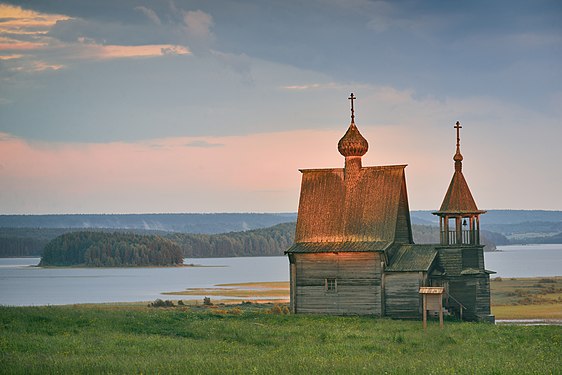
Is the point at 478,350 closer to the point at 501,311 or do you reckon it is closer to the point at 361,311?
the point at 361,311

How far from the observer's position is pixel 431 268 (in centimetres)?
5116

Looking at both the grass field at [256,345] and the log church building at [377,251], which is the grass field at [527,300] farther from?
the grass field at [256,345]

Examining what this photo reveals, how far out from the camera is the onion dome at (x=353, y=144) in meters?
54.8

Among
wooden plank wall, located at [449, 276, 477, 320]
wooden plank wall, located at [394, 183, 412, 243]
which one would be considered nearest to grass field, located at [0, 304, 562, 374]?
wooden plank wall, located at [449, 276, 477, 320]

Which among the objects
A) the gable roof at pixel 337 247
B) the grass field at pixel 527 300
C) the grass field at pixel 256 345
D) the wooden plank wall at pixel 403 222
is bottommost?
the grass field at pixel 256 345

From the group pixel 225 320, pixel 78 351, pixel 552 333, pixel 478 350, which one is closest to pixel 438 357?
pixel 478 350

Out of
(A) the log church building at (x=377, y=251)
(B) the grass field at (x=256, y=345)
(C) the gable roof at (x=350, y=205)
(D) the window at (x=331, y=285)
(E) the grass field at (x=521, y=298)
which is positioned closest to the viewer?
(B) the grass field at (x=256, y=345)

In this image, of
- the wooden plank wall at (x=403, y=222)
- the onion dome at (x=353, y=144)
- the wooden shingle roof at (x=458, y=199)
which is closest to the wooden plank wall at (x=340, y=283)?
the wooden plank wall at (x=403, y=222)

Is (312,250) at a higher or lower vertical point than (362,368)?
higher

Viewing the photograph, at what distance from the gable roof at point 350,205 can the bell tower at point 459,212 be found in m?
2.80

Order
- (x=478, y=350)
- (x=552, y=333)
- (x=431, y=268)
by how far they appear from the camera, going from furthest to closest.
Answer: (x=431, y=268) → (x=552, y=333) → (x=478, y=350)

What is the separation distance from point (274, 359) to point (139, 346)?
20.0 feet

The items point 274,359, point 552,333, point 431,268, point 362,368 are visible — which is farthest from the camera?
point 431,268

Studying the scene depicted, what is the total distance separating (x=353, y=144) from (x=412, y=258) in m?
7.92
